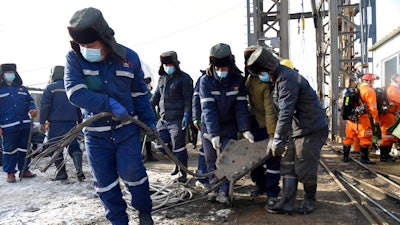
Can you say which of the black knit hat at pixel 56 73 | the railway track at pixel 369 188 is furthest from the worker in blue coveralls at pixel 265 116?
the black knit hat at pixel 56 73

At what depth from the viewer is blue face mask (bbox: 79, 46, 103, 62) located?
2967 millimetres

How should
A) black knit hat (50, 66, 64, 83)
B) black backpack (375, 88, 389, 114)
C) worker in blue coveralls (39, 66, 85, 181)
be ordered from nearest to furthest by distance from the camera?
1. worker in blue coveralls (39, 66, 85, 181)
2. black knit hat (50, 66, 64, 83)
3. black backpack (375, 88, 389, 114)

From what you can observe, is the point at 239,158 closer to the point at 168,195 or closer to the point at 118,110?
the point at 168,195

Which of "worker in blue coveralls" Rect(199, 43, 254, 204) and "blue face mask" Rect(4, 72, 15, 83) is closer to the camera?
"worker in blue coveralls" Rect(199, 43, 254, 204)

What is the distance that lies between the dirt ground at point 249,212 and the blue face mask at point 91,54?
1797 mm

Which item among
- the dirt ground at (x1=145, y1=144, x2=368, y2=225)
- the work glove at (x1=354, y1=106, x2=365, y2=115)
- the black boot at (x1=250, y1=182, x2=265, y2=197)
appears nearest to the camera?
the dirt ground at (x1=145, y1=144, x2=368, y2=225)

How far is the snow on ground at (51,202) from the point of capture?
3781mm

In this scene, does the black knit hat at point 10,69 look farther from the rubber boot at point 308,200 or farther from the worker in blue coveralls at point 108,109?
the rubber boot at point 308,200

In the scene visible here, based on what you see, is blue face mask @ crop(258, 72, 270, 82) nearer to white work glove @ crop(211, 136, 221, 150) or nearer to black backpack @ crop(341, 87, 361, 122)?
white work glove @ crop(211, 136, 221, 150)

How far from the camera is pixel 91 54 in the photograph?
298 cm

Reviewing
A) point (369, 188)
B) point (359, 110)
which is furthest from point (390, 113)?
point (369, 188)

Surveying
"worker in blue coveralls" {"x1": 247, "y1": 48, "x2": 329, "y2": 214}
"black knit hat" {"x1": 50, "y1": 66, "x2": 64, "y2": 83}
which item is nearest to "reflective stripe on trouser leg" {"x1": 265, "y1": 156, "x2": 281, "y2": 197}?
"worker in blue coveralls" {"x1": 247, "y1": 48, "x2": 329, "y2": 214}

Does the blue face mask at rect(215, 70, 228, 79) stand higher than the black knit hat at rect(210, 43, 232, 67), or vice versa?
the black knit hat at rect(210, 43, 232, 67)

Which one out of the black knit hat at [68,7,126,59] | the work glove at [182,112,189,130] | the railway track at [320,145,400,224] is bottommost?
the railway track at [320,145,400,224]
